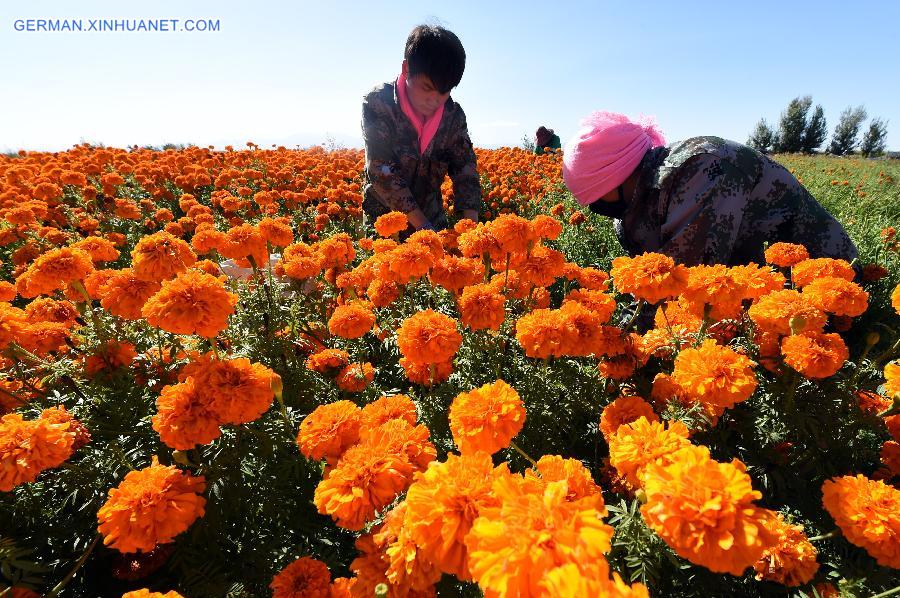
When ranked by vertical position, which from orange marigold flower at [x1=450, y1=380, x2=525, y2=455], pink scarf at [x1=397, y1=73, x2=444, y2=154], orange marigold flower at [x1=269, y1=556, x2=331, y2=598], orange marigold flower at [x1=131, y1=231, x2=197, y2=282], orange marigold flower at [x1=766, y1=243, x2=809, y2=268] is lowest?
orange marigold flower at [x1=269, y1=556, x2=331, y2=598]

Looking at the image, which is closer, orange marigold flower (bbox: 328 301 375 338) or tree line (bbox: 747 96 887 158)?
orange marigold flower (bbox: 328 301 375 338)

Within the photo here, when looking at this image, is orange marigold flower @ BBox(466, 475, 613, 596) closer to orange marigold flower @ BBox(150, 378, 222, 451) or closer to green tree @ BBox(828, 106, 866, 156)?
orange marigold flower @ BBox(150, 378, 222, 451)

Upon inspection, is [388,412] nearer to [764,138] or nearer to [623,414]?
[623,414]

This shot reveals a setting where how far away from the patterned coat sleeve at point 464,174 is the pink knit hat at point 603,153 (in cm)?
128

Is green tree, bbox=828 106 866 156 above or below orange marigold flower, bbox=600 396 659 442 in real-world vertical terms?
above

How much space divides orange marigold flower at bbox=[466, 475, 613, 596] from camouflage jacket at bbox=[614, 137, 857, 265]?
269cm

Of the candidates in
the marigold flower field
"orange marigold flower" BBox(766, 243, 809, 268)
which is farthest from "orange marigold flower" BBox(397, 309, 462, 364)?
"orange marigold flower" BBox(766, 243, 809, 268)

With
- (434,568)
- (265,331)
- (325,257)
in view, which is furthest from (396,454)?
(325,257)

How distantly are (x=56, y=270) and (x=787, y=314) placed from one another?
306 cm

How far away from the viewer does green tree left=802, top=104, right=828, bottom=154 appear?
1569 inches

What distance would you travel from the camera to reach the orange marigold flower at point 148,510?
1.03 meters

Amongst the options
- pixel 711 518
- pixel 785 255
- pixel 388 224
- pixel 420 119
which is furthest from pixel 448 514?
pixel 420 119

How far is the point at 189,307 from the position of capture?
1359 mm

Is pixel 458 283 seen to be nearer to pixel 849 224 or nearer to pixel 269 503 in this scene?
pixel 269 503
